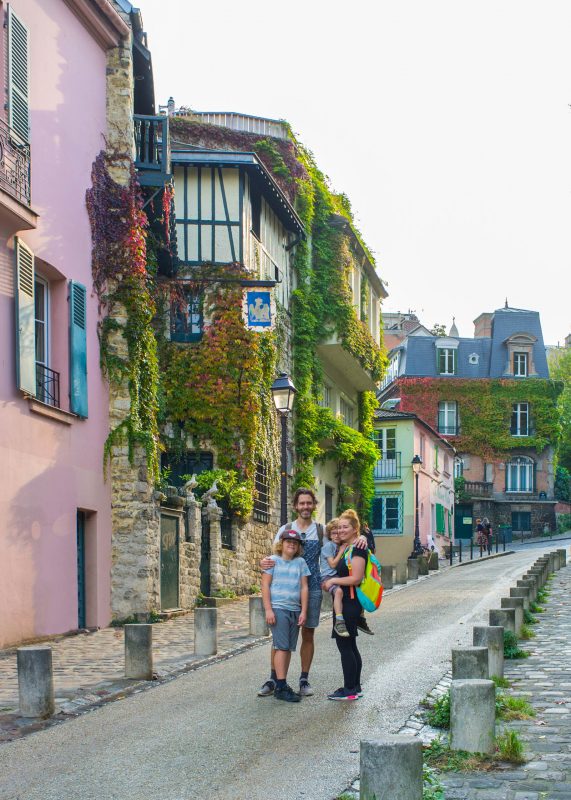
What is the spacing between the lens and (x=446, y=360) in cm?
6588

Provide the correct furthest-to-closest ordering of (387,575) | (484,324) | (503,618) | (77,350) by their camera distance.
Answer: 1. (484,324)
2. (387,575)
3. (77,350)
4. (503,618)

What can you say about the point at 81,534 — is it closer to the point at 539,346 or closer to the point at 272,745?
the point at 272,745

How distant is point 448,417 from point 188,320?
40329 millimetres

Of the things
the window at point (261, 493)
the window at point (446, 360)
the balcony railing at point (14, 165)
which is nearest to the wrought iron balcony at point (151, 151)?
the balcony railing at point (14, 165)

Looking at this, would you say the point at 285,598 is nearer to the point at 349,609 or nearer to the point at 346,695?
the point at 349,609

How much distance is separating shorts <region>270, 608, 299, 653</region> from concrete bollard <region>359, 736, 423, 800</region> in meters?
4.25

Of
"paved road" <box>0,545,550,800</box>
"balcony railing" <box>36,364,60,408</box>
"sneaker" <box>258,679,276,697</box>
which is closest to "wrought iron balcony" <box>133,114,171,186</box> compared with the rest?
"balcony railing" <box>36,364,60,408</box>

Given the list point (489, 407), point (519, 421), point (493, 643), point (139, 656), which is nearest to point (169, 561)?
point (139, 656)

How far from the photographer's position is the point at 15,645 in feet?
48.9

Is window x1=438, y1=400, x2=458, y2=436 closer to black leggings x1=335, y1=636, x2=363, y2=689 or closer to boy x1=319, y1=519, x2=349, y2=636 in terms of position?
boy x1=319, y1=519, x2=349, y2=636

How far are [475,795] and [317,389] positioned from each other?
26.2 m

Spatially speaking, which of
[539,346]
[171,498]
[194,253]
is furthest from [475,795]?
[539,346]

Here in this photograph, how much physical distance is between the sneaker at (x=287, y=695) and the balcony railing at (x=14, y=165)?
7.66 metres

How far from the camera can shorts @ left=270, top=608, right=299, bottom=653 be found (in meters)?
9.78
